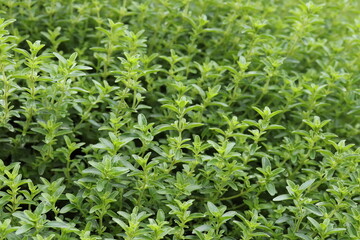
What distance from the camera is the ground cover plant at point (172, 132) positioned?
2096 mm

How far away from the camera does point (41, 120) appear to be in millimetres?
2299

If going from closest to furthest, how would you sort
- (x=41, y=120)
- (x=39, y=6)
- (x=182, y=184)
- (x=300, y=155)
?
(x=182, y=184)
(x=41, y=120)
(x=300, y=155)
(x=39, y=6)

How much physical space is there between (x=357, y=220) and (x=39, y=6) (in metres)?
2.32

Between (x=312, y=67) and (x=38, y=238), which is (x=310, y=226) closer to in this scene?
(x=38, y=238)

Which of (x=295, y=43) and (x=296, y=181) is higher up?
(x=295, y=43)

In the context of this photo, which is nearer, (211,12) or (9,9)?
(9,9)

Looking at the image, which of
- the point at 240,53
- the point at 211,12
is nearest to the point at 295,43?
the point at 240,53

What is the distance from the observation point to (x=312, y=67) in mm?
3357

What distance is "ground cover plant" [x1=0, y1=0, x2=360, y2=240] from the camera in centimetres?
210

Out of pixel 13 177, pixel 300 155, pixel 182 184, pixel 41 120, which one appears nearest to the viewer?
pixel 13 177

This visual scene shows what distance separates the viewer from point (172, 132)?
2512mm

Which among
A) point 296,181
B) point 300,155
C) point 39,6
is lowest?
point 296,181

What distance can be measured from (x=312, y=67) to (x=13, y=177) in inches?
84.7

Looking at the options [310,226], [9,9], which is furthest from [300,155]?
[9,9]
